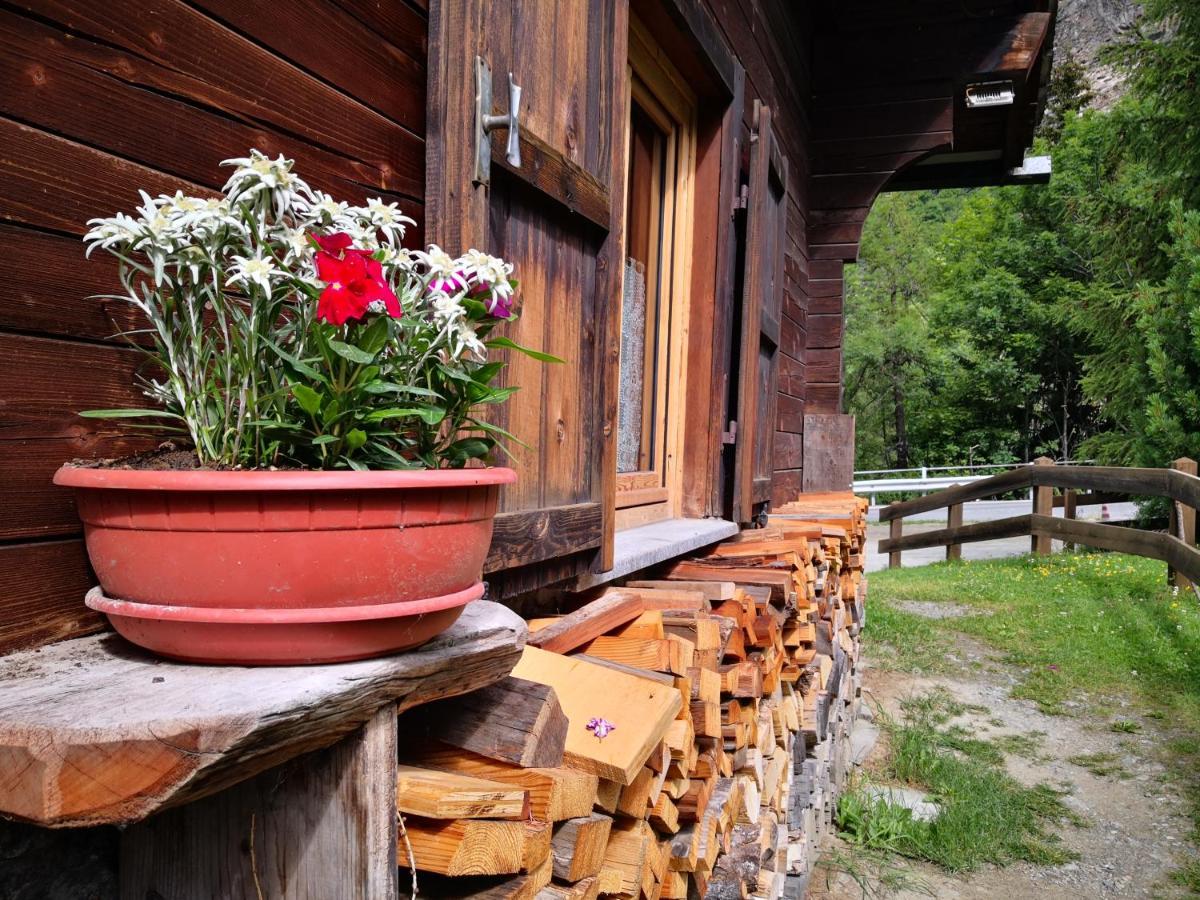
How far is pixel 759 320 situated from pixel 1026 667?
12.8 ft

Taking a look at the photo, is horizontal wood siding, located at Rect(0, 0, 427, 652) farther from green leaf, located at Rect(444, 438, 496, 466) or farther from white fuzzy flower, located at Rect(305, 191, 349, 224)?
green leaf, located at Rect(444, 438, 496, 466)

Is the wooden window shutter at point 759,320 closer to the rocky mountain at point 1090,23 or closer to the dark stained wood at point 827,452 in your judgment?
the dark stained wood at point 827,452

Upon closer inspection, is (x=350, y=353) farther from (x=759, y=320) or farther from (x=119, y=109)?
(x=759, y=320)

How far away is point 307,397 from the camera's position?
0.90 meters

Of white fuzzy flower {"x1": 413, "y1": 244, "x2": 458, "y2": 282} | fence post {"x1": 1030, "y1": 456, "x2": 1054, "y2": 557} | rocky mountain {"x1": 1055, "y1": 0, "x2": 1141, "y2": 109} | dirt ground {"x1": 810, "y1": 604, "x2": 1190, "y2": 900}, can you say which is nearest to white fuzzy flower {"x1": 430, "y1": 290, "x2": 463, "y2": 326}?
white fuzzy flower {"x1": 413, "y1": 244, "x2": 458, "y2": 282}

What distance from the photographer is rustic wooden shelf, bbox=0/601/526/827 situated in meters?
0.71

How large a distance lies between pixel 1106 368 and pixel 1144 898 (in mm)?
12736

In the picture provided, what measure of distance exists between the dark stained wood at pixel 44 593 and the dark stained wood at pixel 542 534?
25.5 inches

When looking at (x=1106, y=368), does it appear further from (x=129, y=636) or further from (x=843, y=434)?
(x=129, y=636)

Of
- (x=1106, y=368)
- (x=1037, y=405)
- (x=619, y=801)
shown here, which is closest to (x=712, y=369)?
(x=619, y=801)

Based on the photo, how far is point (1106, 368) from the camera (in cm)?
1441

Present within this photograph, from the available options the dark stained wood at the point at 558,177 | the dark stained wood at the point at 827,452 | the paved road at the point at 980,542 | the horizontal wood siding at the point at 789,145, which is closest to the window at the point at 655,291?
the horizontal wood siding at the point at 789,145

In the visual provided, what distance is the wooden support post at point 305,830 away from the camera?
0.91 meters

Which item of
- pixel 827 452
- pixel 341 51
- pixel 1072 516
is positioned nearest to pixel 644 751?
pixel 341 51
